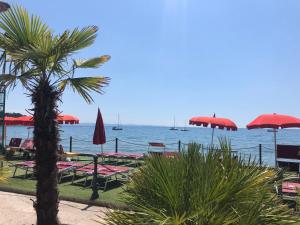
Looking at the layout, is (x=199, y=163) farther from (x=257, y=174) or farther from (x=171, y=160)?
(x=257, y=174)

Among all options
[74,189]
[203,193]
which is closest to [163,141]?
[74,189]

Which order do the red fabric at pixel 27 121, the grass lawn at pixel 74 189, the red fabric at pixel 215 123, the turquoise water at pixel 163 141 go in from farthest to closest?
1. the turquoise water at pixel 163 141
2. the red fabric at pixel 27 121
3. the red fabric at pixel 215 123
4. the grass lawn at pixel 74 189

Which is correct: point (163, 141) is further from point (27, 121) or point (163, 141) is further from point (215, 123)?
point (215, 123)

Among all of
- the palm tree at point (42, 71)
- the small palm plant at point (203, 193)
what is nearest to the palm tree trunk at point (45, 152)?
the palm tree at point (42, 71)

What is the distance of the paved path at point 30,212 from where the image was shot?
7.24m

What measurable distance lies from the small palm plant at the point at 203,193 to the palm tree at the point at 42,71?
8.97 ft

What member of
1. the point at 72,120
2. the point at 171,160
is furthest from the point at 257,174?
the point at 72,120

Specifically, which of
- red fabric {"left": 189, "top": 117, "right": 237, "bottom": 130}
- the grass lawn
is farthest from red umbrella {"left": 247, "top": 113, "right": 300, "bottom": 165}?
the grass lawn

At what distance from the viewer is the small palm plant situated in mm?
2918

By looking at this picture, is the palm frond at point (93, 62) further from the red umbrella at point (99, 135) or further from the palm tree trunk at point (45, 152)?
the red umbrella at point (99, 135)

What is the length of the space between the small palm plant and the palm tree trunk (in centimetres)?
269

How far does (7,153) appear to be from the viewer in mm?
17969

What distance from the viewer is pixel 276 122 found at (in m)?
11.4

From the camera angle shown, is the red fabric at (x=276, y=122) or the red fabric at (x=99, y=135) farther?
the red fabric at (x=99, y=135)
